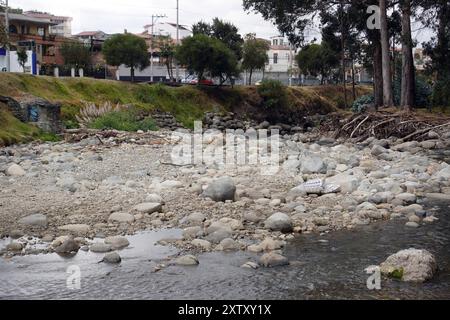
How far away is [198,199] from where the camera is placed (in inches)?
449

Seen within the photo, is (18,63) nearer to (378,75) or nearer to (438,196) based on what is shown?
(378,75)

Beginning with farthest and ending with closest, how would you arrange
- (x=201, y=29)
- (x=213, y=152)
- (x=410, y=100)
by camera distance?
(x=201, y=29) → (x=410, y=100) → (x=213, y=152)

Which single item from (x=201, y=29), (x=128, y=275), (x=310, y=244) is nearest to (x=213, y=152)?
(x=310, y=244)

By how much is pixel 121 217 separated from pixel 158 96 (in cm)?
2861

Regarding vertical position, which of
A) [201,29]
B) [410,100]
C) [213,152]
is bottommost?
[213,152]

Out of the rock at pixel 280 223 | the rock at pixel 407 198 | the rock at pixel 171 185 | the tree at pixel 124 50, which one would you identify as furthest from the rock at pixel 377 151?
the tree at pixel 124 50

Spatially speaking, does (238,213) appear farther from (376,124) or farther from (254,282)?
(376,124)

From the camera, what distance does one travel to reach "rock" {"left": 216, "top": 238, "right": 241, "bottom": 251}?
8.54 m

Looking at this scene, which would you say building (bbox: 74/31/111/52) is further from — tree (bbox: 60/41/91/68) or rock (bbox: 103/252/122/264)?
rock (bbox: 103/252/122/264)

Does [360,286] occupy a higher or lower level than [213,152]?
lower

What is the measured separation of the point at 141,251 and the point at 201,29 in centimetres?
4320

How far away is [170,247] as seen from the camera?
870 centimetres

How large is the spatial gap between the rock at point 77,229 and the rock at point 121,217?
643mm

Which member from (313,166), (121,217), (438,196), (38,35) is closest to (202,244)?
(121,217)
